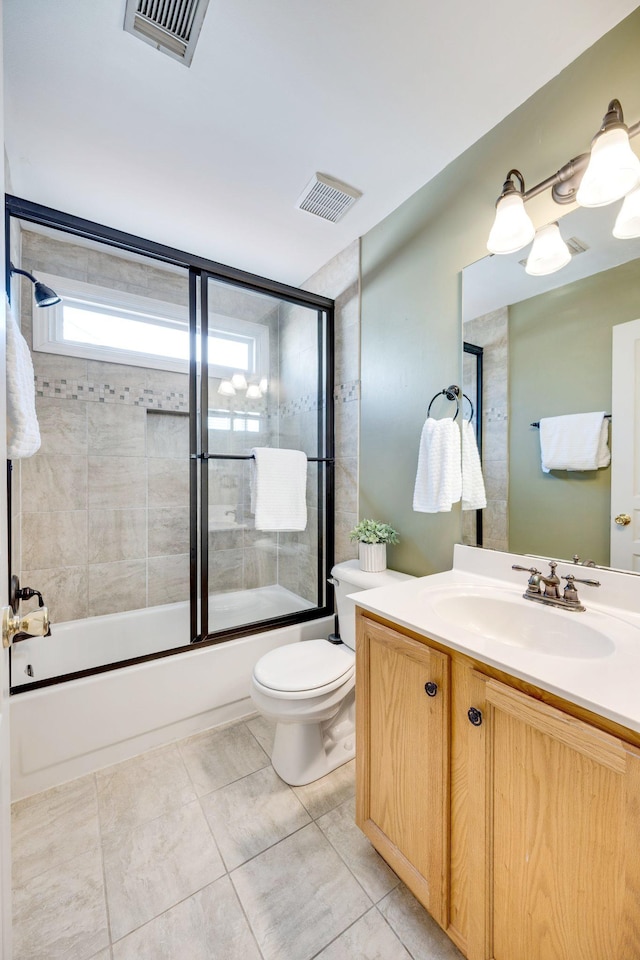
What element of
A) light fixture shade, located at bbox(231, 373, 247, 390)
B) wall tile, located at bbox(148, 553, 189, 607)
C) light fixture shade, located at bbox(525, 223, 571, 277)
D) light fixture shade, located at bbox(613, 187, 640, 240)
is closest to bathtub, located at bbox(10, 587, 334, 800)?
wall tile, located at bbox(148, 553, 189, 607)

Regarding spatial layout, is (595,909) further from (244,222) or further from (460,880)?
(244,222)

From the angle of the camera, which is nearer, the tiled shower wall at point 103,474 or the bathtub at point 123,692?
the bathtub at point 123,692

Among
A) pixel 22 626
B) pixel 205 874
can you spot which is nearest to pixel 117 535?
pixel 205 874

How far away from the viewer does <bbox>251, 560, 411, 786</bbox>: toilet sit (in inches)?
56.8

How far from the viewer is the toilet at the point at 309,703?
4.73 ft

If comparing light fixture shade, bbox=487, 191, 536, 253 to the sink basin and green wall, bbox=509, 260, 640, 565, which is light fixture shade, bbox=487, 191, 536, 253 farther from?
the sink basin

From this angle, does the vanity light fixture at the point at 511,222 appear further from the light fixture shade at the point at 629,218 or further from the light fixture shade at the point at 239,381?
the light fixture shade at the point at 239,381

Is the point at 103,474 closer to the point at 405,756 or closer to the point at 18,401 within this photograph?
the point at 18,401

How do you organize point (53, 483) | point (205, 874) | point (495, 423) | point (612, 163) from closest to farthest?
point (612, 163)
point (205, 874)
point (495, 423)
point (53, 483)

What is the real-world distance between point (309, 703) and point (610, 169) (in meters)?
1.87

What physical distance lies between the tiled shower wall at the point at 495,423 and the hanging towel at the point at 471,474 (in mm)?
24

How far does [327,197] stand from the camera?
175 centimetres

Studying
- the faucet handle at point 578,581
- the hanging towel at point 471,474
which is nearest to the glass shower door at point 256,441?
the hanging towel at point 471,474

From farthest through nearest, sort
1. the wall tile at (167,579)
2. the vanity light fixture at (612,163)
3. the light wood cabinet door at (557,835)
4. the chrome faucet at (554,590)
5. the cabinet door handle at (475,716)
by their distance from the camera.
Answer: the wall tile at (167,579) → the chrome faucet at (554,590) → the vanity light fixture at (612,163) → the cabinet door handle at (475,716) → the light wood cabinet door at (557,835)
